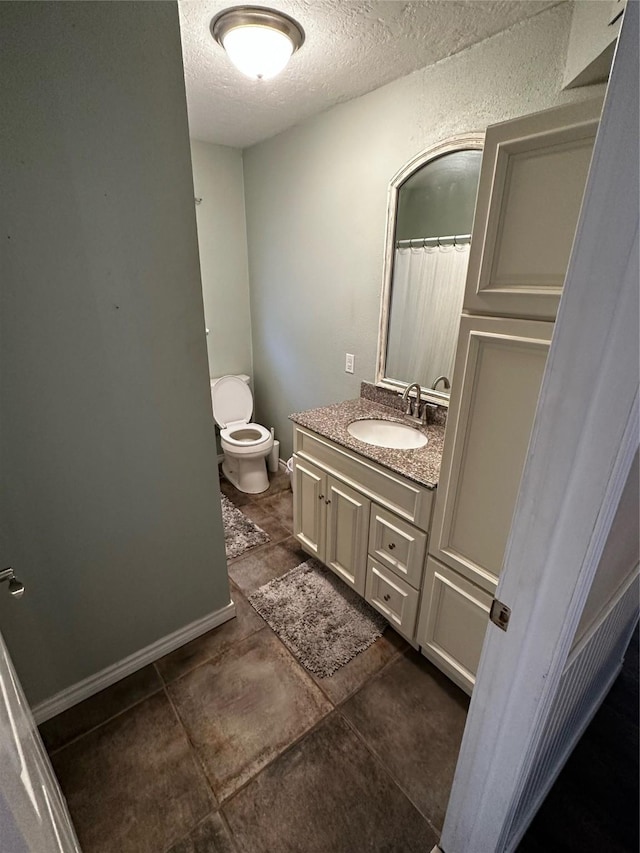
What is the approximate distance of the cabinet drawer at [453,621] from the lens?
1332 millimetres

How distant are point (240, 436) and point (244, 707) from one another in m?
1.92

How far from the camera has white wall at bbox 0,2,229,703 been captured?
1.00 m

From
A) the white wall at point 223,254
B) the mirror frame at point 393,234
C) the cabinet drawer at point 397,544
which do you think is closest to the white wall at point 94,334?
the cabinet drawer at point 397,544

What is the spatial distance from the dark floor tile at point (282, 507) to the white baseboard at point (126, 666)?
2.67 feet

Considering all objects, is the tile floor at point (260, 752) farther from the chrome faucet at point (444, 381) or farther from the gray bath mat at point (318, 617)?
the chrome faucet at point (444, 381)

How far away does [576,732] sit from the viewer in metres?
1.31

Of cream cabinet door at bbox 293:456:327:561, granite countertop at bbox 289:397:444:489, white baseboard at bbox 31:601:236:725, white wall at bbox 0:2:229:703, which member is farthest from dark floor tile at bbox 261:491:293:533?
white wall at bbox 0:2:229:703

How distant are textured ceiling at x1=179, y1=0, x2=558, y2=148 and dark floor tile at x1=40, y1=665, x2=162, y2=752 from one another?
8.27 feet

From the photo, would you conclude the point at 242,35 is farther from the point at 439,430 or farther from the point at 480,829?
the point at 480,829

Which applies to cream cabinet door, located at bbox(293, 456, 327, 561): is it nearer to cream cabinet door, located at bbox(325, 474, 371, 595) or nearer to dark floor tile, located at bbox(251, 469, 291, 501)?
cream cabinet door, located at bbox(325, 474, 371, 595)

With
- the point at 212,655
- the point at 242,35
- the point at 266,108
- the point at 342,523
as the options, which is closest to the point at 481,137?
the point at 242,35

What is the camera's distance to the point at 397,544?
1.60 metres

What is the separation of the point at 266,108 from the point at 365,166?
0.65 metres

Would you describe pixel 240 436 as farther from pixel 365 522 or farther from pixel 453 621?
pixel 453 621
